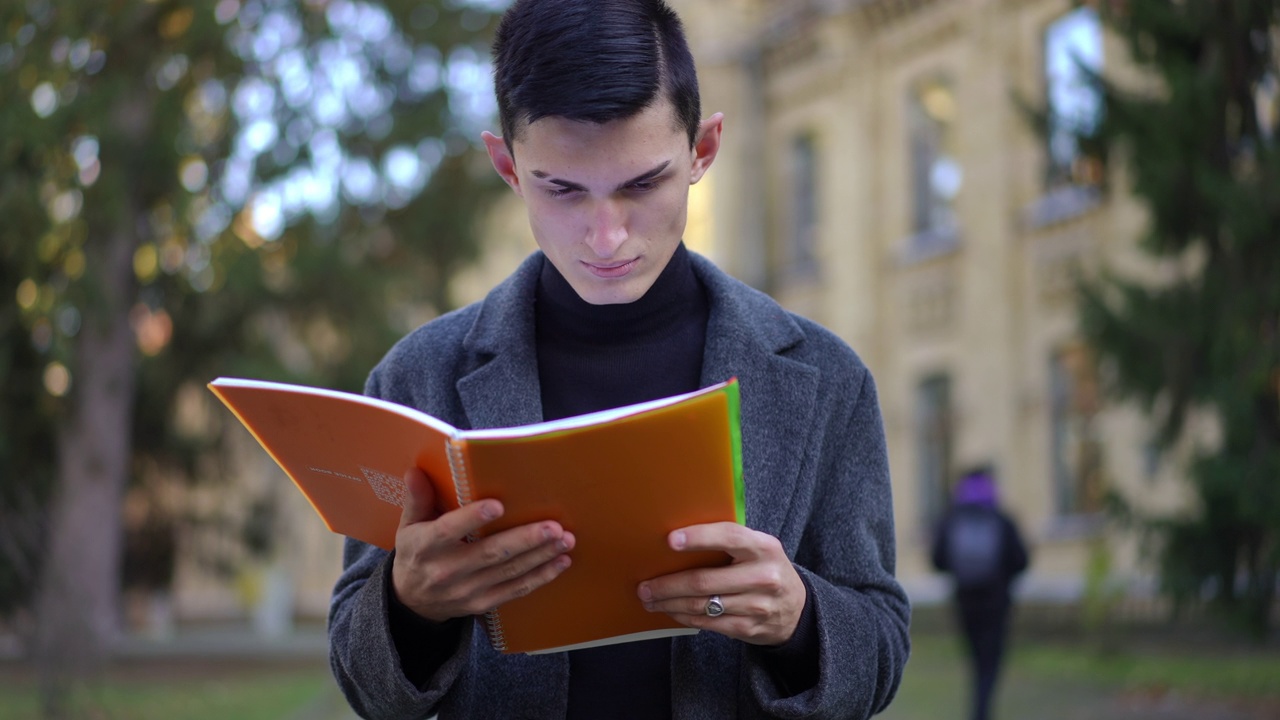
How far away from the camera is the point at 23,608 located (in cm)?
1747

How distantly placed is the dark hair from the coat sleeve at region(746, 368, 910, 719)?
1.89ft

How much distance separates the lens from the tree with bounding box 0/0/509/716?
14.0 meters

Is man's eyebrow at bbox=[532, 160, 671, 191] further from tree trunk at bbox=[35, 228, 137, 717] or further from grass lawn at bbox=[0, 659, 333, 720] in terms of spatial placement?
Result: tree trunk at bbox=[35, 228, 137, 717]

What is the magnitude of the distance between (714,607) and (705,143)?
74cm

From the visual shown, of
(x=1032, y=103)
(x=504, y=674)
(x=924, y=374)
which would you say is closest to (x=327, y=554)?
(x=924, y=374)

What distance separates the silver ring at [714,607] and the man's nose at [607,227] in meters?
0.52

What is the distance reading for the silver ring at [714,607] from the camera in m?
1.95

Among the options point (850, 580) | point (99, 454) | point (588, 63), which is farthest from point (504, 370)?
point (99, 454)

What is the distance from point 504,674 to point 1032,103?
11240mm

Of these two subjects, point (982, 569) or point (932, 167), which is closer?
point (982, 569)

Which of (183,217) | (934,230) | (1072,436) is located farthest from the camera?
(934,230)

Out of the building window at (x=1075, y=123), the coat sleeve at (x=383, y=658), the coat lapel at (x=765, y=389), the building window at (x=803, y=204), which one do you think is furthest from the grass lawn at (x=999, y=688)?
the building window at (x=803, y=204)

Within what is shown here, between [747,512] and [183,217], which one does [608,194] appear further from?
[183,217]

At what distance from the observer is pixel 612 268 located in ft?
7.07
